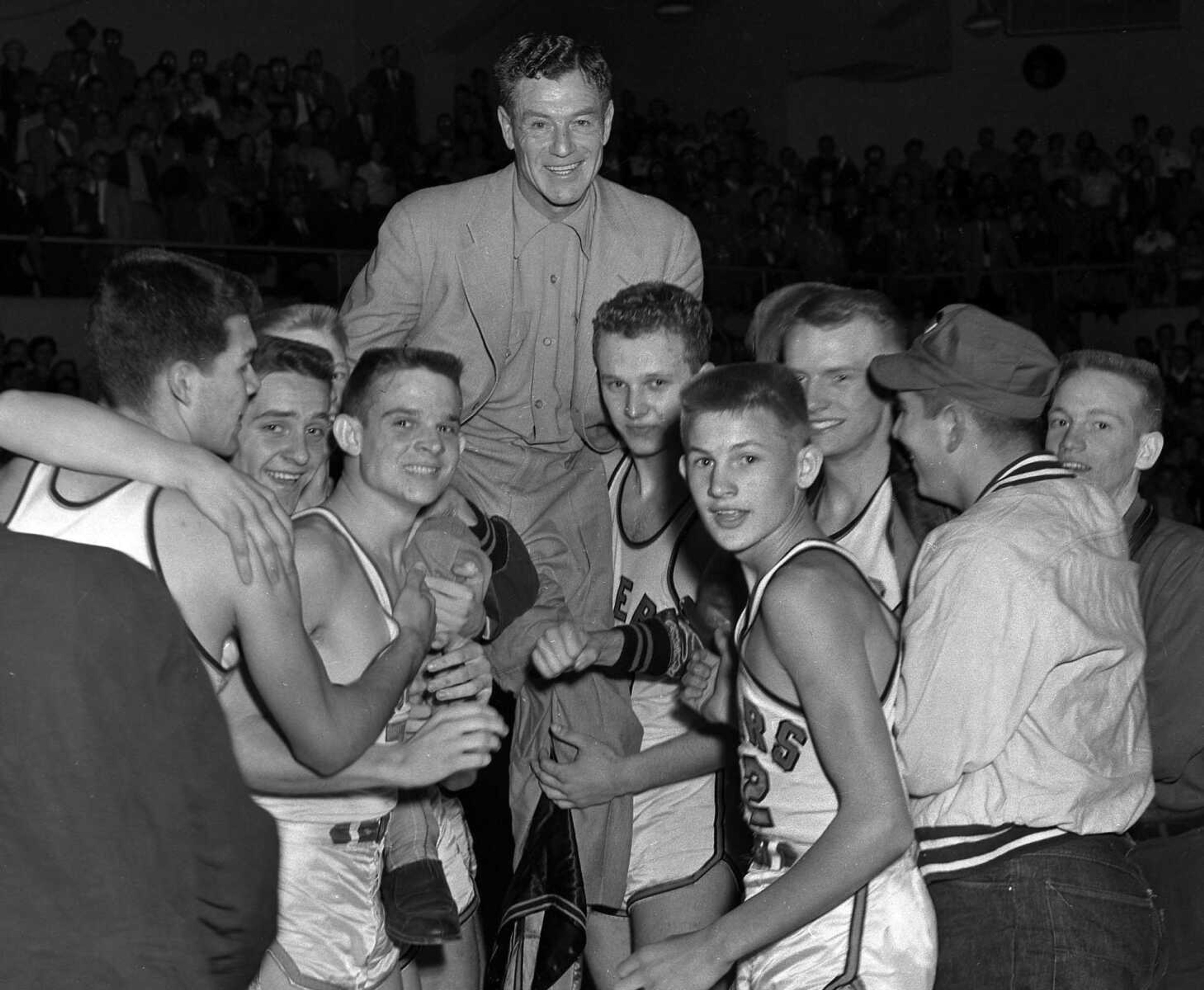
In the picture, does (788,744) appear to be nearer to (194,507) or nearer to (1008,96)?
(194,507)

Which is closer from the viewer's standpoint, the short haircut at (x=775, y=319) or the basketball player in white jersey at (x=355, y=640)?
the basketball player in white jersey at (x=355, y=640)

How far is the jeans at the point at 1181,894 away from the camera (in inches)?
124

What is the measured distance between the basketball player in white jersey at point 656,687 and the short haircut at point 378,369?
0.43 meters

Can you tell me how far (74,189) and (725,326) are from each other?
5.08 meters

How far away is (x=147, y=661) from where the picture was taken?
4.22ft

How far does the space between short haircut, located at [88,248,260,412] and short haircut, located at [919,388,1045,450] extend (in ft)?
4.18

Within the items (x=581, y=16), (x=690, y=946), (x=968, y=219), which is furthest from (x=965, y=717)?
(x=581, y=16)

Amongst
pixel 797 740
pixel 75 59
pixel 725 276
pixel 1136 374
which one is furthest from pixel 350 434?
pixel 75 59

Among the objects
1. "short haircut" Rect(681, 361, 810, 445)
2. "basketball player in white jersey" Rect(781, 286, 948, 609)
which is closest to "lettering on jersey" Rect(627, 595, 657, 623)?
"basketball player in white jersey" Rect(781, 286, 948, 609)

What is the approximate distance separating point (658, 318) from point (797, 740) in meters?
1.25

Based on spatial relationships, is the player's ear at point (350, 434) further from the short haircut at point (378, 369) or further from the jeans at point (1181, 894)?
the jeans at point (1181, 894)

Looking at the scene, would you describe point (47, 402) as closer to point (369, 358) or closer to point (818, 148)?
point (369, 358)

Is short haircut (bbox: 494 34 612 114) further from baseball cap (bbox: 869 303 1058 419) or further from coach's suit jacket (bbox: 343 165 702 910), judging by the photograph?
baseball cap (bbox: 869 303 1058 419)

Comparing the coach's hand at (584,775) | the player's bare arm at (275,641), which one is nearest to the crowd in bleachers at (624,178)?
the coach's hand at (584,775)
